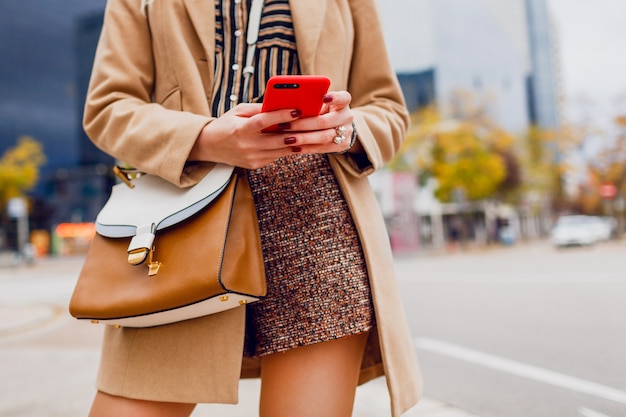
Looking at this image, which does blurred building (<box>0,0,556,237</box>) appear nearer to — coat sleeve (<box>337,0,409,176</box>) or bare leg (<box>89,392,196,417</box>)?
coat sleeve (<box>337,0,409,176</box>)

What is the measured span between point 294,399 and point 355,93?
0.65 meters

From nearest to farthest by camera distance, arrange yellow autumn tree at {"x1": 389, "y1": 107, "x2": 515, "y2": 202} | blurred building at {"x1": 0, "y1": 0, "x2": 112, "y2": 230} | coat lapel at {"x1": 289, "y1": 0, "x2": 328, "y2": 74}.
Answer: coat lapel at {"x1": 289, "y1": 0, "x2": 328, "y2": 74} < yellow autumn tree at {"x1": 389, "y1": 107, "x2": 515, "y2": 202} < blurred building at {"x1": 0, "y1": 0, "x2": 112, "y2": 230}

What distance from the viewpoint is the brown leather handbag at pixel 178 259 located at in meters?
0.87

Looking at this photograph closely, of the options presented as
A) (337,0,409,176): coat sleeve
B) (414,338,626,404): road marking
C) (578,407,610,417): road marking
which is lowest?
(414,338,626,404): road marking

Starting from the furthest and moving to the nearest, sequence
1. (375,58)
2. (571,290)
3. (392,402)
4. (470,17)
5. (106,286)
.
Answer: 1. (470,17)
2. (571,290)
3. (375,58)
4. (392,402)
5. (106,286)

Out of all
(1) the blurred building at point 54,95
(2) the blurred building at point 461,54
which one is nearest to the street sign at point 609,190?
(2) the blurred building at point 461,54

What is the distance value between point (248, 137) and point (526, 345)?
→ 4522mm

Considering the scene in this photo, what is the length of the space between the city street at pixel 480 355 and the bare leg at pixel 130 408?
199cm

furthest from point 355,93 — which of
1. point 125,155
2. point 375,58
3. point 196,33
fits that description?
point 125,155

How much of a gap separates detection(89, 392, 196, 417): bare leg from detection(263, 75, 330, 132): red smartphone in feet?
1.92

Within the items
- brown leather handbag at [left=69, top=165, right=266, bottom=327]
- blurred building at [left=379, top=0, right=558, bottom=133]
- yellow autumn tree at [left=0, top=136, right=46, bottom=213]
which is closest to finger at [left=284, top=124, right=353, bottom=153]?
brown leather handbag at [left=69, top=165, right=266, bottom=327]

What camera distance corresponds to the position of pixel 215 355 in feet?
3.32

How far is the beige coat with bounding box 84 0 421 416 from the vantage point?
1.01 metres

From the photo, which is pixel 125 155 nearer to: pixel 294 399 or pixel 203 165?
pixel 203 165
